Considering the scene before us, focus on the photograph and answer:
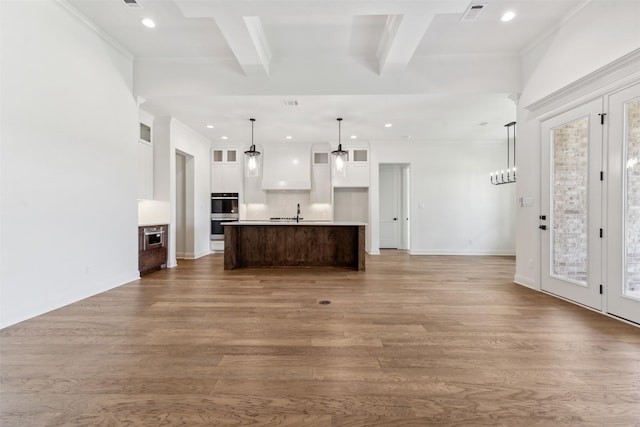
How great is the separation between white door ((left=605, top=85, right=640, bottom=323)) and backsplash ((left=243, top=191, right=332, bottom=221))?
19.1 ft

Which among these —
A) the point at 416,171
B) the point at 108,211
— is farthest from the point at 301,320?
the point at 416,171

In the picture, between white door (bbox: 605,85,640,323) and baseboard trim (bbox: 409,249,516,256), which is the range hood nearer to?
baseboard trim (bbox: 409,249,516,256)

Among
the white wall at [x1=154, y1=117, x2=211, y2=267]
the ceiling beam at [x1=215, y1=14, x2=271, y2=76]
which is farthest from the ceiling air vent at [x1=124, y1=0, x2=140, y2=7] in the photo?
the white wall at [x1=154, y1=117, x2=211, y2=267]

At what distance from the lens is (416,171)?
7566 millimetres

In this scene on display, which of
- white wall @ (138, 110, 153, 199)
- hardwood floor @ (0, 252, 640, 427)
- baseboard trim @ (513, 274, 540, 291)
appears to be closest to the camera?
hardwood floor @ (0, 252, 640, 427)

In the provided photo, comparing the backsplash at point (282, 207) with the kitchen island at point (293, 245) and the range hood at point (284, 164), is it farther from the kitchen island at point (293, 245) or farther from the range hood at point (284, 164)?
the kitchen island at point (293, 245)

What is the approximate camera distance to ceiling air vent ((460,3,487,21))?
10.1ft

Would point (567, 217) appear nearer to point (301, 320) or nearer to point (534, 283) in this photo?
point (534, 283)

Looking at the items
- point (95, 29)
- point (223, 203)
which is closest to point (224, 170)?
point (223, 203)

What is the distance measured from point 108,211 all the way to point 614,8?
6.24 m

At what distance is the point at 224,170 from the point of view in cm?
763

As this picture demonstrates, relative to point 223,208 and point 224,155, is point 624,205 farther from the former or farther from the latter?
point 224,155

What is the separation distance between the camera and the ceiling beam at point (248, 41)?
3129 millimetres

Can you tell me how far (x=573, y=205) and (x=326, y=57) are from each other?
149 inches
